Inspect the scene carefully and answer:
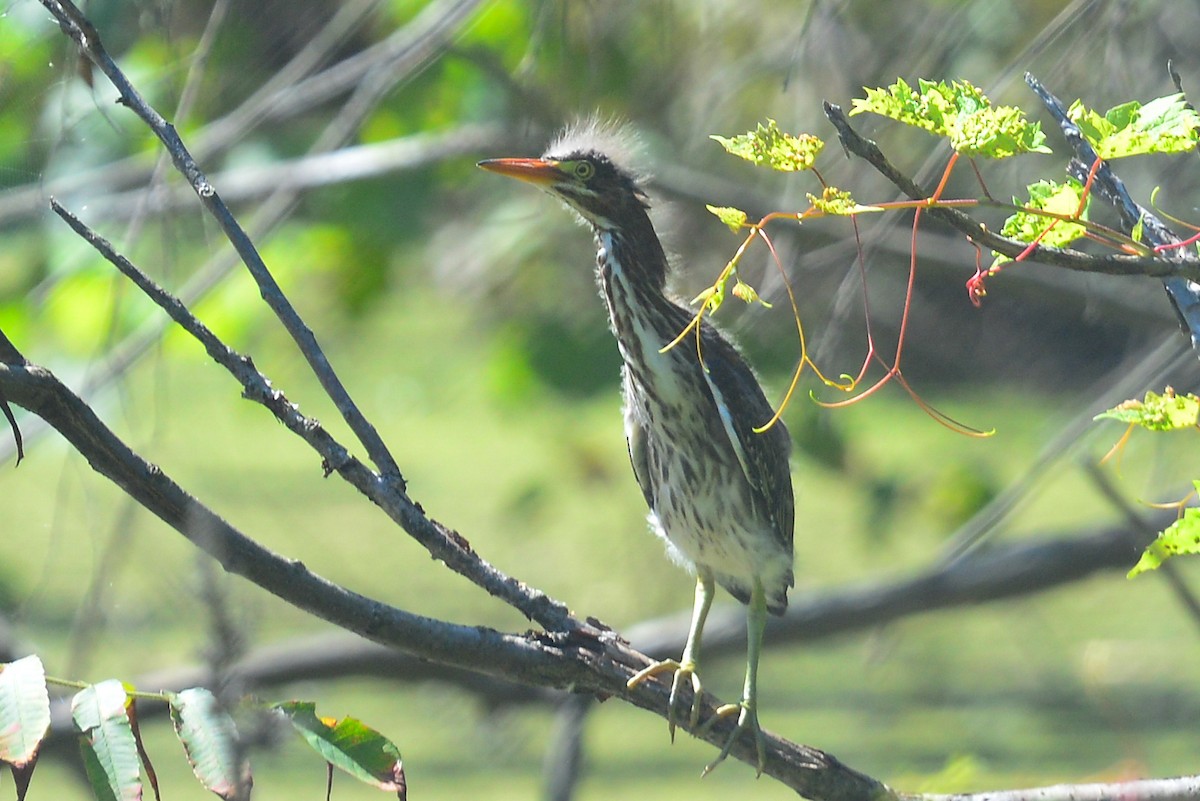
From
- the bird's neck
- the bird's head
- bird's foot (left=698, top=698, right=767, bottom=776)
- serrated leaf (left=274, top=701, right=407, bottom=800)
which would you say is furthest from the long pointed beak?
serrated leaf (left=274, top=701, right=407, bottom=800)

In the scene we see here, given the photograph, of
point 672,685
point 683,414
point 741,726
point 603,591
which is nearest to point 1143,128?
point 672,685

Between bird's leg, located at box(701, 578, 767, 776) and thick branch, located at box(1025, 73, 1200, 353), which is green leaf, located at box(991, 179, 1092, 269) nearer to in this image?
thick branch, located at box(1025, 73, 1200, 353)

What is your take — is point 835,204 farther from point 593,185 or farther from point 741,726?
point 593,185

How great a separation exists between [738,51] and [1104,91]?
1857 mm

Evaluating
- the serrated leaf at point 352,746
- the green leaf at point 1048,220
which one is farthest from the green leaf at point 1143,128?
the serrated leaf at point 352,746

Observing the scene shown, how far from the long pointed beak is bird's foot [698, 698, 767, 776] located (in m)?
0.74

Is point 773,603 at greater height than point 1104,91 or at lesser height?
lesser

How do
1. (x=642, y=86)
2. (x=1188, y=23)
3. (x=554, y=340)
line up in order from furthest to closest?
(x=554, y=340) → (x=642, y=86) → (x=1188, y=23)

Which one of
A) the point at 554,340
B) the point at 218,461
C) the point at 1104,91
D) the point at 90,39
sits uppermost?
the point at 218,461

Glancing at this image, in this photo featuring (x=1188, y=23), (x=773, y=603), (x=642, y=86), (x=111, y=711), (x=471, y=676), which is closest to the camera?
(x=111, y=711)

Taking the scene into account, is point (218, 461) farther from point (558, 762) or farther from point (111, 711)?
point (111, 711)

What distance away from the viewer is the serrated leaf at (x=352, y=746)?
100cm

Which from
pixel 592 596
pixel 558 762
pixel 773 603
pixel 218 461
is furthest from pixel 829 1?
pixel 218 461

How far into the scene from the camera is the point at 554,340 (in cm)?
392
